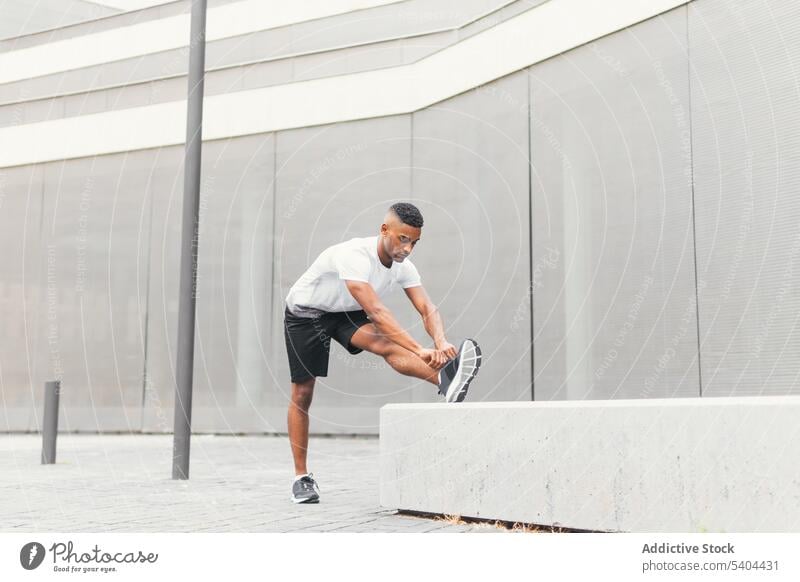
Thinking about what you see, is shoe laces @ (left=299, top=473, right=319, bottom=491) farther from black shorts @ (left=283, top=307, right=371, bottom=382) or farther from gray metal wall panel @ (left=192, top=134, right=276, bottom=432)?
gray metal wall panel @ (left=192, top=134, right=276, bottom=432)

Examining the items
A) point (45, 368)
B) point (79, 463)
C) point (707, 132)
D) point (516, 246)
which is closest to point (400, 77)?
point (516, 246)

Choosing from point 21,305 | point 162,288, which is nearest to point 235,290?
point 162,288

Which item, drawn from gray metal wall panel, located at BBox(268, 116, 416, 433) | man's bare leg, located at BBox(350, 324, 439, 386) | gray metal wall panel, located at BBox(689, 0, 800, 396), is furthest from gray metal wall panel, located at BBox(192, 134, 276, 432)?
man's bare leg, located at BBox(350, 324, 439, 386)

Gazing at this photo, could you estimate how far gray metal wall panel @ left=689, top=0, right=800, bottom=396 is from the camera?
6.91 meters

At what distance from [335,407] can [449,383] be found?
733 centimetres

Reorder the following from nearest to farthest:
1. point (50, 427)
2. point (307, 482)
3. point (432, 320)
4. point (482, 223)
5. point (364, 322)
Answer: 1. point (432, 320)
2. point (307, 482)
3. point (364, 322)
4. point (50, 427)
5. point (482, 223)

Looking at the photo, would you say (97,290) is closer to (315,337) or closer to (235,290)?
(235,290)

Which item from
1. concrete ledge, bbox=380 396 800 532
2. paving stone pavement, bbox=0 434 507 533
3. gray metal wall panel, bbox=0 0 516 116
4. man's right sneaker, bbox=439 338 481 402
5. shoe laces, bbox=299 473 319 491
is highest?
gray metal wall panel, bbox=0 0 516 116

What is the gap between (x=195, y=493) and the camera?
18.6ft

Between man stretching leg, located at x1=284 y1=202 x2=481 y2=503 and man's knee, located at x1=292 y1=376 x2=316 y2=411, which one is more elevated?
man stretching leg, located at x1=284 y1=202 x2=481 y2=503

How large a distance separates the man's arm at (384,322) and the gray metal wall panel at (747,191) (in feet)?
11.5

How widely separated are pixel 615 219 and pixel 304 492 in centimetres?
475

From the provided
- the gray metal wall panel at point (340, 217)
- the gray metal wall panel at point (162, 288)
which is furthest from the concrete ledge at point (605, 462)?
the gray metal wall panel at point (162, 288)
